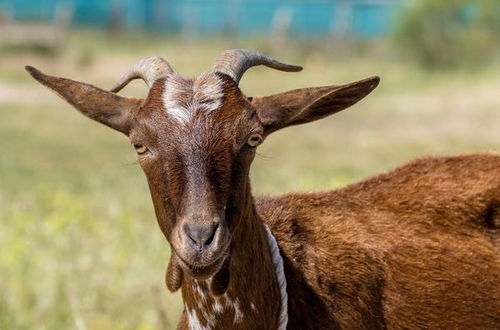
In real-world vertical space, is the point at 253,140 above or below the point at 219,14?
below

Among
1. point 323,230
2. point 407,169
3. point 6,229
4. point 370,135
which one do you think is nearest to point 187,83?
point 323,230

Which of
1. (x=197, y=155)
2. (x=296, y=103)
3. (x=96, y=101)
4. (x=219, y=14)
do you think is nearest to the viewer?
(x=197, y=155)

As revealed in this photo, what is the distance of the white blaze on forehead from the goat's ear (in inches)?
8.8

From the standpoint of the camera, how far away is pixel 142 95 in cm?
2767

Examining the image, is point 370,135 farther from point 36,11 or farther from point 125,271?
point 36,11

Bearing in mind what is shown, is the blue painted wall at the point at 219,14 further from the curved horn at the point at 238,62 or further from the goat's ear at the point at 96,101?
the goat's ear at the point at 96,101

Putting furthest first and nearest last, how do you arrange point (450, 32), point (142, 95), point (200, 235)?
point (450, 32), point (142, 95), point (200, 235)

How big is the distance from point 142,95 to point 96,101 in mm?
22133

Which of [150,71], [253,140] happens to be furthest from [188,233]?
[150,71]

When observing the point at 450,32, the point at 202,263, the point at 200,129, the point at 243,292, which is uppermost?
the point at 450,32

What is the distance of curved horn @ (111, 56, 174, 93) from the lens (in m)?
5.62

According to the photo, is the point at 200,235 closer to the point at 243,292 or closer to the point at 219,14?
the point at 243,292

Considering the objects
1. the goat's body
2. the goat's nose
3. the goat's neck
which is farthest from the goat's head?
the goat's body

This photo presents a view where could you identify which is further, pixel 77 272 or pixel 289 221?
pixel 77 272
